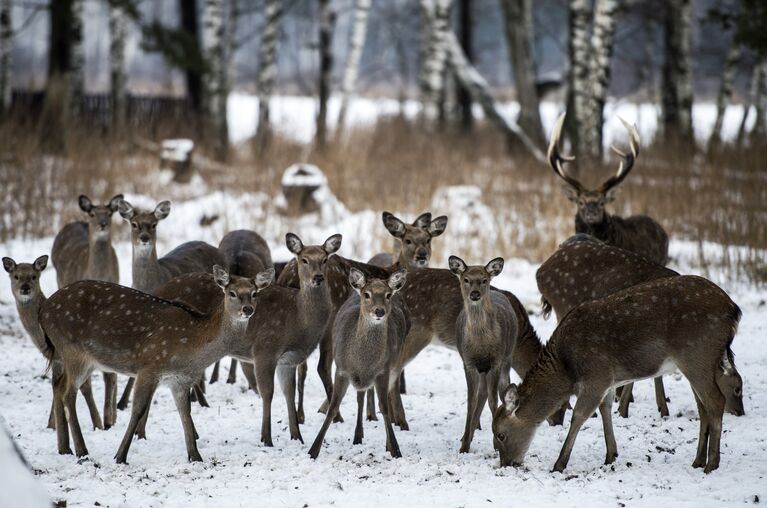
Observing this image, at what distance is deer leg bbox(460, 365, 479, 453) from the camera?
6.53 m

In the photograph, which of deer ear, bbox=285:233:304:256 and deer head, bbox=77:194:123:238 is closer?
deer ear, bbox=285:233:304:256

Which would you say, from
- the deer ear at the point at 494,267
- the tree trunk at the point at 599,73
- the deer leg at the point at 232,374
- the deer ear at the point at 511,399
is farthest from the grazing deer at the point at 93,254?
the tree trunk at the point at 599,73

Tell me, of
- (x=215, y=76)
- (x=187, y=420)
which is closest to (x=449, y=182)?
Answer: (x=215, y=76)

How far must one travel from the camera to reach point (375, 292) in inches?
256

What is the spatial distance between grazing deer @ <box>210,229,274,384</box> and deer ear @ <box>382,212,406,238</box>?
106 cm

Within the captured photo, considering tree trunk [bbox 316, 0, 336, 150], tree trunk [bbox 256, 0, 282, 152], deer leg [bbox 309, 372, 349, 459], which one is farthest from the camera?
tree trunk [bbox 316, 0, 336, 150]

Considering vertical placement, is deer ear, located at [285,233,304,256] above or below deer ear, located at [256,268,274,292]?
above

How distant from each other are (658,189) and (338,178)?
4423 millimetres

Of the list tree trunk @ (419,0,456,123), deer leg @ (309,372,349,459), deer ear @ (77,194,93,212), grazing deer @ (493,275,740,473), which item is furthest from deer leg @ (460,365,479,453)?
tree trunk @ (419,0,456,123)

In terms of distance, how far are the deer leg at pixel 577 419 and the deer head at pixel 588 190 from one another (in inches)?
130

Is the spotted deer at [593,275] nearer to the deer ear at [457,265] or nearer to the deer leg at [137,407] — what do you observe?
the deer ear at [457,265]

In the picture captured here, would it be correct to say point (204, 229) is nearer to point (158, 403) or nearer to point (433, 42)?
point (158, 403)

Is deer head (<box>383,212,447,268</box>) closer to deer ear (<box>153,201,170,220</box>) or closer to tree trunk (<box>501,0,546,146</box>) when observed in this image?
deer ear (<box>153,201,170,220</box>)

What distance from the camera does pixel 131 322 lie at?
6.42 m
